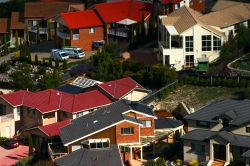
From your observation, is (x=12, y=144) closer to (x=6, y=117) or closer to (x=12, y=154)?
(x=12, y=154)

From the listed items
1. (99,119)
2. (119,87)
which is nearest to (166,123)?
(99,119)

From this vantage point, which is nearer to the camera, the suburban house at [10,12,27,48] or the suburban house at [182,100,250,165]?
the suburban house at [182,100,250,165]

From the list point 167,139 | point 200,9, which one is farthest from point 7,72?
point 167,139

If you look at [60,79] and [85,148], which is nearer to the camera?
[85,148]

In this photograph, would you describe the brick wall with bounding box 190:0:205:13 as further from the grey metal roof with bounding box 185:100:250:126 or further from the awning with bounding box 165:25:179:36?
the grey metal roof with bounding box 185:100:250:126

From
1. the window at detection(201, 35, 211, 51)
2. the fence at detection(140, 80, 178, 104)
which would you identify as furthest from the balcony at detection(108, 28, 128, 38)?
the fence at detection(140, 80, 178, 104)

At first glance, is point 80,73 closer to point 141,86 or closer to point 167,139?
point 141,86

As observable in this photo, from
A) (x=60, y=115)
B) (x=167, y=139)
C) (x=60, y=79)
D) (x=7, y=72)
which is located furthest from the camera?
(x=7, y=72)
